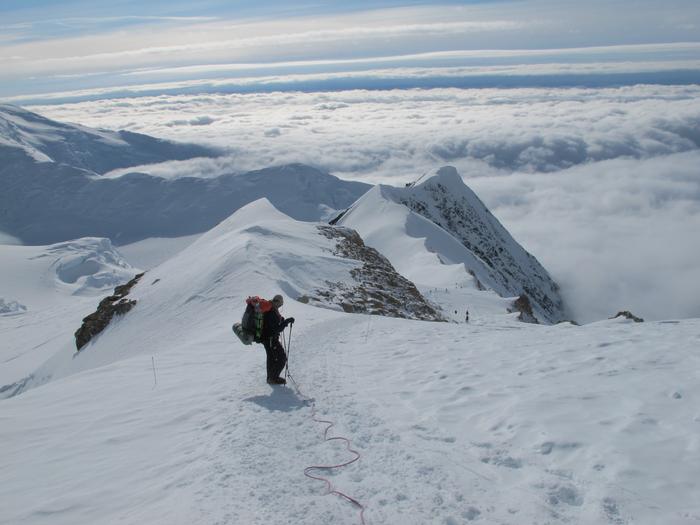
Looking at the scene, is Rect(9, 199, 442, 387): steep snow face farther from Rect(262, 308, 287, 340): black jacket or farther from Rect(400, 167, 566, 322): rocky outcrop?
Rect(400, 167, 566, 322): rocky outcrop

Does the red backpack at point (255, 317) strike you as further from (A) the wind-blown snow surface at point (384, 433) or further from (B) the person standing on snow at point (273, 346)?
(A) the wind-blown snow surface at point (384, 433)

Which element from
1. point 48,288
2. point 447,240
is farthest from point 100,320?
point 48,288

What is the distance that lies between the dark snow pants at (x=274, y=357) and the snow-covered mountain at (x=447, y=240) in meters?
31.4

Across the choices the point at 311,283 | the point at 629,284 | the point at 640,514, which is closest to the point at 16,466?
the point at 640,514

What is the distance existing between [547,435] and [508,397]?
1807 millimetres

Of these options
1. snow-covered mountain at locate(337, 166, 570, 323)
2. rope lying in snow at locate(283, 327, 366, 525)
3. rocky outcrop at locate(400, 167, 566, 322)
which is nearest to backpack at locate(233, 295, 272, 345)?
rope lying in snow at locate(283, 327, 366, 525)

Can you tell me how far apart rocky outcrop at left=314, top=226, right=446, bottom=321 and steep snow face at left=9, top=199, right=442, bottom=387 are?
0.06 metres

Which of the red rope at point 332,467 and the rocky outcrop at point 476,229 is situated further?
the rocky outcrop at point 476,229

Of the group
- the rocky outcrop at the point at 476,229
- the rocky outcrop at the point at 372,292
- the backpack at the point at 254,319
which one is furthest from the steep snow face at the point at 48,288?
the rocky outcrop at the point at 476,229

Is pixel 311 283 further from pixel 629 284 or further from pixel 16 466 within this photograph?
pixel 629 284

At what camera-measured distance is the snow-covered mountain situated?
50750 millimetres

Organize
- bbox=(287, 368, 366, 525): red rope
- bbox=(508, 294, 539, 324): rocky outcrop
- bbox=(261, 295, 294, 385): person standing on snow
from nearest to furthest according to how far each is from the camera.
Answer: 1. bbox=(287, 368, 366, 525): red rope
2. bbox=(261, 295, 294, 385): person standing on snow
3. bbox=(508, 294, 539, 324): rocky outcrop

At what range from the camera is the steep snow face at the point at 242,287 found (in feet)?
74.2

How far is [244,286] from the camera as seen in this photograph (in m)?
22.9
